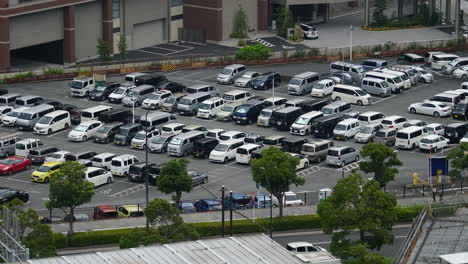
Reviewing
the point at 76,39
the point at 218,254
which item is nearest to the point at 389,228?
the point at 218,254

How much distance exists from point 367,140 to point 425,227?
94.7ft

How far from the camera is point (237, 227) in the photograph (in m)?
74.6

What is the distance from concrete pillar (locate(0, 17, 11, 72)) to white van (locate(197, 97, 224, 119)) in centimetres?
2006

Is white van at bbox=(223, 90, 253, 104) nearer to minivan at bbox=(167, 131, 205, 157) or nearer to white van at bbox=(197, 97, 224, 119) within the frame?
white van at bbox=(197, 97, 224, 119)

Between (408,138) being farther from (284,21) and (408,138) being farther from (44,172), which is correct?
(284,21)

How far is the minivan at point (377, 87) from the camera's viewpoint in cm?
10350

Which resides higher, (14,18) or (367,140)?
(14,18)

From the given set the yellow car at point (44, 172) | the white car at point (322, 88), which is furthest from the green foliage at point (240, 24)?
the yellow car at point (44, 172)

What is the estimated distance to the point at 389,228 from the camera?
6669cm

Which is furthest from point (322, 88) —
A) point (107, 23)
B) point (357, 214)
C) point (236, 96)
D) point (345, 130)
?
point (357, 214)

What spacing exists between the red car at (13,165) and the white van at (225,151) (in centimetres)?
1289

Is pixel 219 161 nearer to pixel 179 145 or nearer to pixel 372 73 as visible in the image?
pixel 179 145

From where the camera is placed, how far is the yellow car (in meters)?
83.2

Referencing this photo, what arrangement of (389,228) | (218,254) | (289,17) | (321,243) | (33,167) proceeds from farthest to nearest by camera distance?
(289,17) < (33,167) < (321,243) < (389,228) < (218,254)
